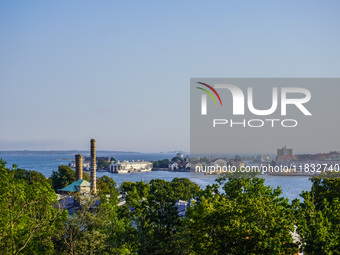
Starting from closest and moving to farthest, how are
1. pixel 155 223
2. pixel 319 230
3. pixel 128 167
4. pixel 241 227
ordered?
pixel 319 230 → pixel 241 227 → pixel 155 223 → pixel 128 167

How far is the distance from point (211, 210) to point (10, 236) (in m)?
7.10

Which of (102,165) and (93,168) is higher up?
(93,168)

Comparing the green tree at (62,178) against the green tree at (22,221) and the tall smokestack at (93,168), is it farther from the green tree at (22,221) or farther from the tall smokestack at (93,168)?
the green tree at (22,221)

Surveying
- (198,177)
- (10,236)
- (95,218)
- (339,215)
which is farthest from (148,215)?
(198,177)

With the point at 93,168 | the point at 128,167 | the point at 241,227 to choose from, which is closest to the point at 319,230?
the point at 241,227

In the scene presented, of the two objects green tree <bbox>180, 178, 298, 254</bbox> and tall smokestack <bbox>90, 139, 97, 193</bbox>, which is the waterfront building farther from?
green tree <bbox>180, 178, 298, 254</bbox>

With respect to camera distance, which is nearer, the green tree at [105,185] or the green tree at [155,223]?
the green tree at [155,223]

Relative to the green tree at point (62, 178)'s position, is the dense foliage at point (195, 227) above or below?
above

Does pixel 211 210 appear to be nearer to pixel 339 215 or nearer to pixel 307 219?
pixel 307 219

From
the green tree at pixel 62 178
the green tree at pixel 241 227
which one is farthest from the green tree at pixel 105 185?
the green tree at pixel 241 227

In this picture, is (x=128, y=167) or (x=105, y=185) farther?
(x=128, y=167)

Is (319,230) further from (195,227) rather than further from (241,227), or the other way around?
(195,227)

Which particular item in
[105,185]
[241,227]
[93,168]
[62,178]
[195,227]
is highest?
[93,168]

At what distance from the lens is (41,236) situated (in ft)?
56.5
